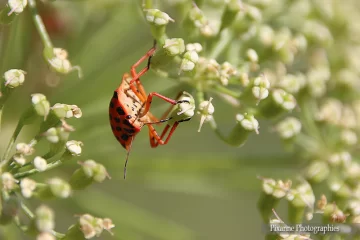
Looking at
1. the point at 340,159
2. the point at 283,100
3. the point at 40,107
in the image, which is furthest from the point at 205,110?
the point at 340,159

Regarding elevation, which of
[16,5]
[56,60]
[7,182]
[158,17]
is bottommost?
[7,182]

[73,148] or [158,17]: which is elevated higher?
[158,17]

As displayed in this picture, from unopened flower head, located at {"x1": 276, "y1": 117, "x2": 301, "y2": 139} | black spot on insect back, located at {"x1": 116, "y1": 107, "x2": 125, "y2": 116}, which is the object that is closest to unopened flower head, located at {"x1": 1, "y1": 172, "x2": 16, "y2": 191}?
black spot on insect back, located at {"x1": 116, "y1": 107, "x2": 125, "y2": 116}

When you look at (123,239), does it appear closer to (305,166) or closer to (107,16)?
(305,166)

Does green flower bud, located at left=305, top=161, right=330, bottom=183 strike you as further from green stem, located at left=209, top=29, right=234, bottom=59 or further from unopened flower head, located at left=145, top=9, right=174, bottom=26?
unopened flower head, located at left=145, top=9, right=174, bottom=26

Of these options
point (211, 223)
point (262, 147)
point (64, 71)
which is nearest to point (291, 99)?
point (64, 71)

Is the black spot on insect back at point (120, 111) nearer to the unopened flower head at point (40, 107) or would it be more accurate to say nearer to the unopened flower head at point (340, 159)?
the unopened flower head at point (40, 107)

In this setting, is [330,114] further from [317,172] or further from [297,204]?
[297,204]
